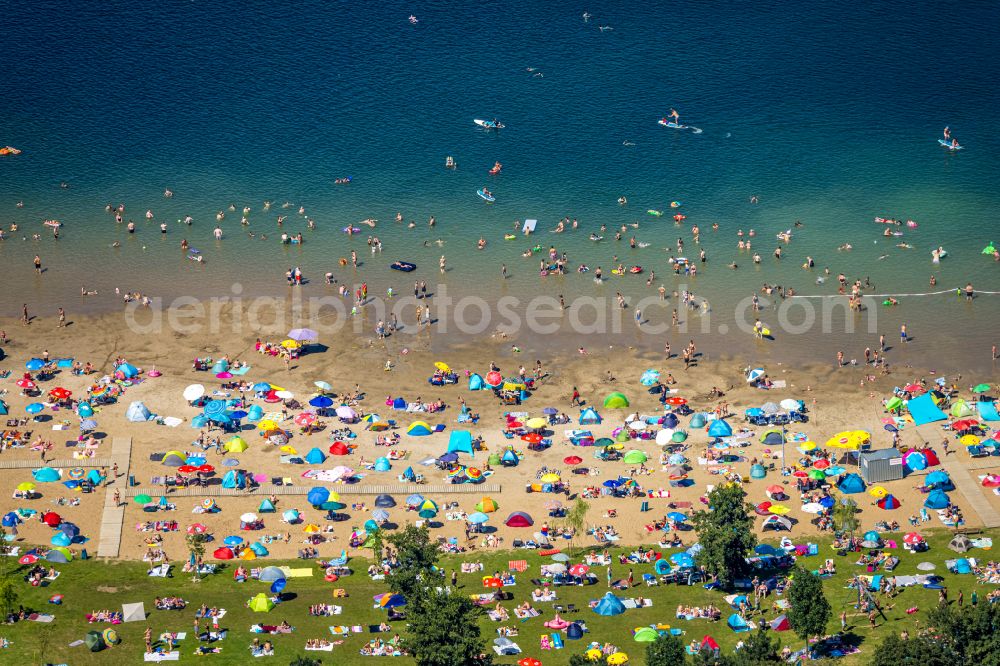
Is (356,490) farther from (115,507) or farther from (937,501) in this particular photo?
(937,501)

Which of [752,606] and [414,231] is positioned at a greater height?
[414,231]

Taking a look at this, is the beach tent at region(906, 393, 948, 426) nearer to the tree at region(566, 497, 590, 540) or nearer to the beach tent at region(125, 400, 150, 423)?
the tree at region(566, 497, 590, 540)

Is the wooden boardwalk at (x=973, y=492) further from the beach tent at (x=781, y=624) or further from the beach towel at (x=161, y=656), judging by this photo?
the beach towel at (x=161, y=656)

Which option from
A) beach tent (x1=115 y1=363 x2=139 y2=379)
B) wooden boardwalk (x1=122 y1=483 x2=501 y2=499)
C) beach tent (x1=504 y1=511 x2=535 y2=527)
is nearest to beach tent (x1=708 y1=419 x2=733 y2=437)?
wooden boardwalk (x1=122 y1=483 x2=501 y2=499)

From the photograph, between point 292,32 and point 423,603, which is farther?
point 292,32

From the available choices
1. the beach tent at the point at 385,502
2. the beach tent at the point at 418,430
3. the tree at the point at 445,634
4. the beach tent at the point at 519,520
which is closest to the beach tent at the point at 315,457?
the beach tent at the point at 385,502

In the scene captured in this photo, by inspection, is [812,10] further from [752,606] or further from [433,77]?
[752,606]

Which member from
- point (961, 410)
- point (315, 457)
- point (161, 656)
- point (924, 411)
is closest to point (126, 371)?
point (315, 457)

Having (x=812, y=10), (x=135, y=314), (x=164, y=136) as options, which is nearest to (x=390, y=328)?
(x=135, y=314)
